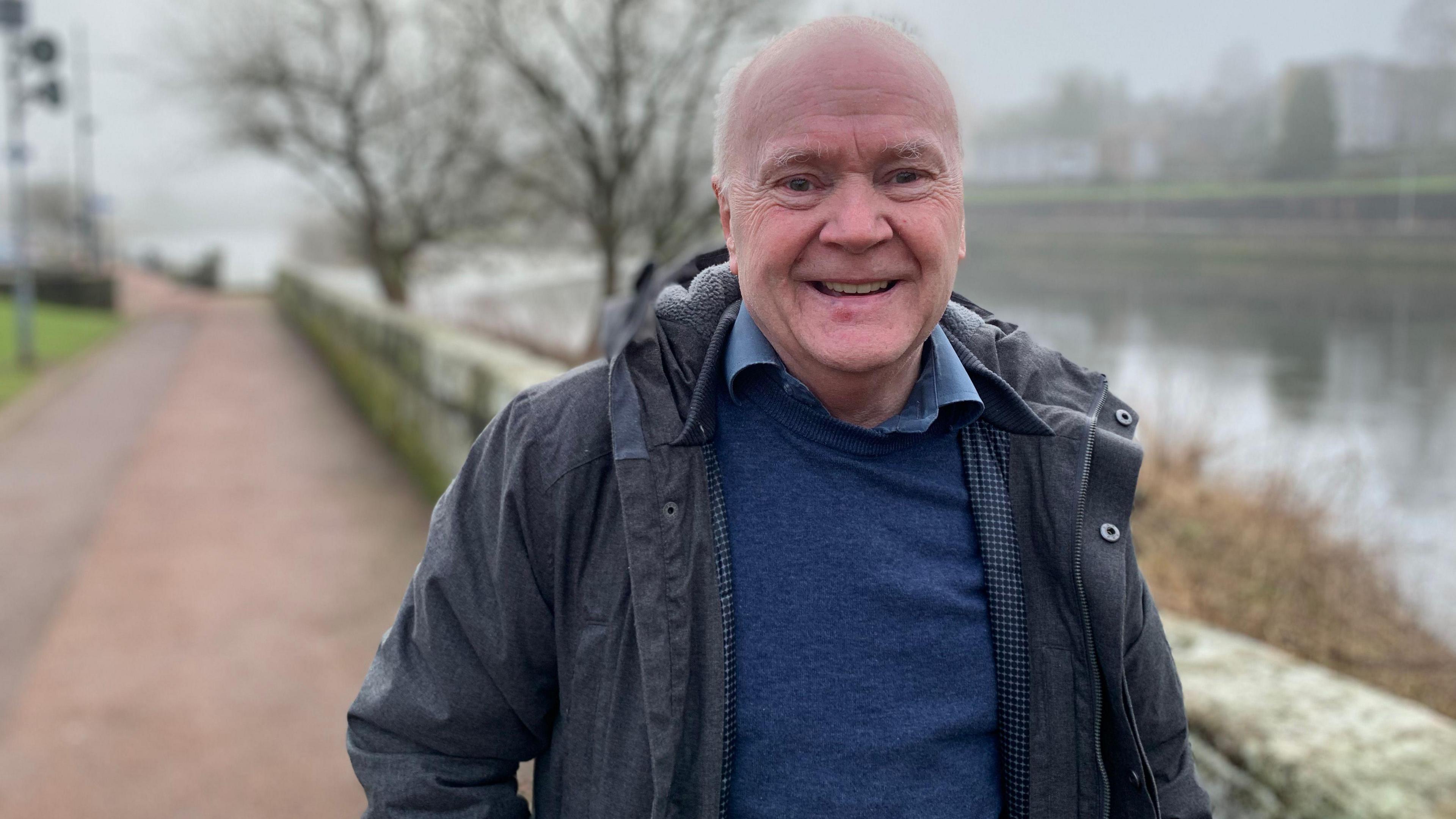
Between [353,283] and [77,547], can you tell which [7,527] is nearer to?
[77,547]

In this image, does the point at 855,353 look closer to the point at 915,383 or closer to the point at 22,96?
the point at 915,383

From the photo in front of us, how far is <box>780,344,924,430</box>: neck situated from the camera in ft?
5.19

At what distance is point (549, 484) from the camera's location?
1.48 meters

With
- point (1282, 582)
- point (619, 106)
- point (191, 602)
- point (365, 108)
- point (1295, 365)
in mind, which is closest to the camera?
point (1282, 582)

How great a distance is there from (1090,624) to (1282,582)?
13.1 feet

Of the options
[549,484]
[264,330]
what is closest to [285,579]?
[549,484]

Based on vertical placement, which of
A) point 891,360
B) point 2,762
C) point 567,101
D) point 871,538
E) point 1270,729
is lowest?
point 2,762

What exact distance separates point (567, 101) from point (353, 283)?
48.3 ft

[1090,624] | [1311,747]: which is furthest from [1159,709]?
[1311,747]

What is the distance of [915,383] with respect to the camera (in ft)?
5.45

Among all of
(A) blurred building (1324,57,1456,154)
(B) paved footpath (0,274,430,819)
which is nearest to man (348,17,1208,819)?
(B) paved footpath (0,274,430,819)

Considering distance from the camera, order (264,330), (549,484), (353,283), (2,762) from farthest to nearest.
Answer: (353,283) < (264,330) < (2,762) < (549,484)

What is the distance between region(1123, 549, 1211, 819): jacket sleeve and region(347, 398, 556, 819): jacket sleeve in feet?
2.81

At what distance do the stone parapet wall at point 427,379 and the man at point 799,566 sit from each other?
4.92ft
